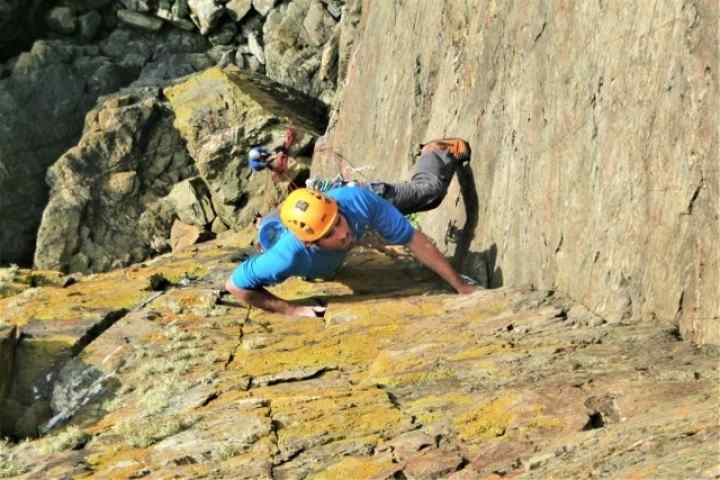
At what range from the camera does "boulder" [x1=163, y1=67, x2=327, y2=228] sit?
35.7 m

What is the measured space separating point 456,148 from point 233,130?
20.1 m

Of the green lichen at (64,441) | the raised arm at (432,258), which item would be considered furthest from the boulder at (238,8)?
the green lichen at (64,441)

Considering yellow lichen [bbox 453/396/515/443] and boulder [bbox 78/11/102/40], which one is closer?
yellow lichen [bbox 453/396/515/443]

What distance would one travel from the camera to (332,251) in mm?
15312

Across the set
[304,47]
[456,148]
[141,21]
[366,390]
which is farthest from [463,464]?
[141,21]

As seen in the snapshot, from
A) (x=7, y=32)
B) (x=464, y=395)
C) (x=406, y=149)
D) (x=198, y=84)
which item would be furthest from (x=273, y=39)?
(x=464, y=395)

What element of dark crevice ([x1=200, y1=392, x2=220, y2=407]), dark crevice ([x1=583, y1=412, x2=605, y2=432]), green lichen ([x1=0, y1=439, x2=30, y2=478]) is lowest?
green lichen ([x1=0, y1=439, x2=30, y2=478])

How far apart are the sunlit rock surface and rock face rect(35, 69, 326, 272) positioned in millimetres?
19488

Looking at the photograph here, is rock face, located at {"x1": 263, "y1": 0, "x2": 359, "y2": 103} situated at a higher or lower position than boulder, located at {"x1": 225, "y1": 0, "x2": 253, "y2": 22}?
lower

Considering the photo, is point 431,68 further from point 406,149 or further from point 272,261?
point 272,261

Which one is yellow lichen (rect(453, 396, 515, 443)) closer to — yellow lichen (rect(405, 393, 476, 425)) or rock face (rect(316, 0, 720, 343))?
yellow lichen (rect(405, 393, 476, 425))

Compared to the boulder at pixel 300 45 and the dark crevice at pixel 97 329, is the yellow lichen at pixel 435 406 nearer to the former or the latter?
the dark crevice at pixel 97 329

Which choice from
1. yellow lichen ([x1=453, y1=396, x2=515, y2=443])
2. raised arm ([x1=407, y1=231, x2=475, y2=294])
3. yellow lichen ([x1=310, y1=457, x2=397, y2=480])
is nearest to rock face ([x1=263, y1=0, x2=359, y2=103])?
raised arm ([x1=407, y1=231, x2=475, y2=294])

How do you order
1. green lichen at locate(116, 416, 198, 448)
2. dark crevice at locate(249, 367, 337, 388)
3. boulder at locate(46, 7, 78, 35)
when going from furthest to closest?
boulder at locate(46, 7, 78, 35) < dark crevice at locate(249, 367, 337, 388) < green lichen at locate(116, 416, 198, 448)
